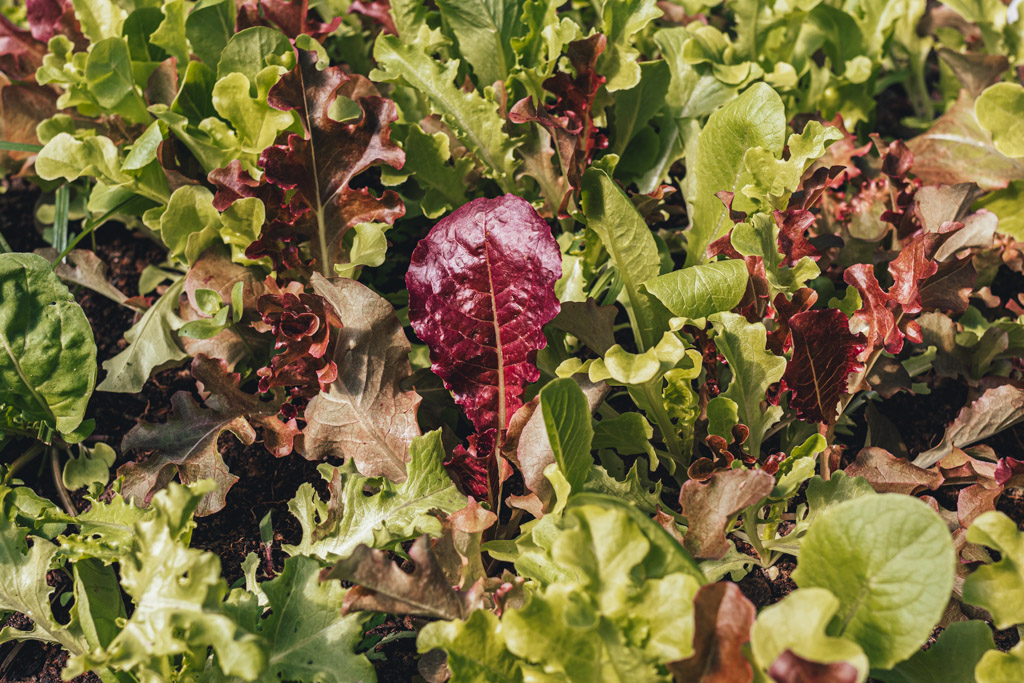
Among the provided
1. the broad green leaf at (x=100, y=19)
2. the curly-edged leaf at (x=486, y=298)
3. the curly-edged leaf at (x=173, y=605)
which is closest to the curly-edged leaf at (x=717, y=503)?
the curly-edged leaf at (x=486, y=298)

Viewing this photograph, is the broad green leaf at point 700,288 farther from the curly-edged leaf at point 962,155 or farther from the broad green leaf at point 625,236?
the curly-edged leaf at point 962,155

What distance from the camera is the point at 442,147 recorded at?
163 centimetres

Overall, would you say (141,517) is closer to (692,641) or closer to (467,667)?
(467,667)

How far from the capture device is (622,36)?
164 cm

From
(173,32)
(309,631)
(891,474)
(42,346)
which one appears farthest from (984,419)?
(173,32)

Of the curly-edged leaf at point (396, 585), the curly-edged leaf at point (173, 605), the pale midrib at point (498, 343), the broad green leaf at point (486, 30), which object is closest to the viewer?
the curly-edged leaf at point (173, 605)

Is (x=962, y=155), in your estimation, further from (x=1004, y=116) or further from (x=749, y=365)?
(x=749, y=365)

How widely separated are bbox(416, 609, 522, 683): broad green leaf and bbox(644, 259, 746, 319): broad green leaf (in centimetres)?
56

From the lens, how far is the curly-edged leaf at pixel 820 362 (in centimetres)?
132

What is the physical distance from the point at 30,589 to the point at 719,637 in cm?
105

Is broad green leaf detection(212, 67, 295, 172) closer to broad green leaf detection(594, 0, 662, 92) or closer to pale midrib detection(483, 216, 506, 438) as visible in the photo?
pale midrib detection(483, 216, 506, 438)

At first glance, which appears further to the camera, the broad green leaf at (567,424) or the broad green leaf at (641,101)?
the broad green leaf at (641,101)

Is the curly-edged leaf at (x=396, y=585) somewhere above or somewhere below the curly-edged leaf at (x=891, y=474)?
above

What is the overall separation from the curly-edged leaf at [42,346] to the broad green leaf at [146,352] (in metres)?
0.08
